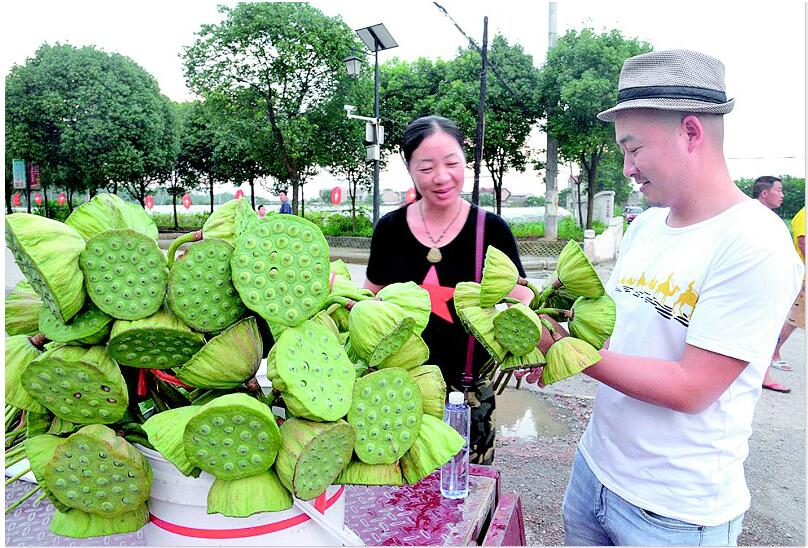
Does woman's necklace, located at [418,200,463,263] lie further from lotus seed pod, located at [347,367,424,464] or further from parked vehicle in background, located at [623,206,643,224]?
parked vehicle in background, located at [623,206,643,224]

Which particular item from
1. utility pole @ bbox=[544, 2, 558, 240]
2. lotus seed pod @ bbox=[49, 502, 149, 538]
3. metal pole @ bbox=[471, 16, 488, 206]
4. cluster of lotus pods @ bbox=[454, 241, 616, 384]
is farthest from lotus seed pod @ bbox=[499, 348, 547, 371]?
utility pole @ bbox=[544, 2, 558, 240]

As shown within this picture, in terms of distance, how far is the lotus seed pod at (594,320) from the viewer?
1009 mm

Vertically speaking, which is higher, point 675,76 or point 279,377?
point 675,76

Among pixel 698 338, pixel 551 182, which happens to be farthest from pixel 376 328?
pixel 551 182

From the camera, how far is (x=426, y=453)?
89cm

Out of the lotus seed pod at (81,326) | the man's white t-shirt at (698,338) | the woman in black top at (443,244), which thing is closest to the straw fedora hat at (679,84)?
the man's white t-shirt at (698,338)

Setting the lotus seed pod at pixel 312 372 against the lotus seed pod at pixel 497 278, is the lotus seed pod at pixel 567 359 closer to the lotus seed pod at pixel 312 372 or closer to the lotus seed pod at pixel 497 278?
the lotus seed pod at pixel 497 278

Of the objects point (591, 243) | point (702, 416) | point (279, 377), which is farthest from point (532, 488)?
point (591, 243)

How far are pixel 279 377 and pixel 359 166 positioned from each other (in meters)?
20.4

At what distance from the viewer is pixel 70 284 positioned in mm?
742

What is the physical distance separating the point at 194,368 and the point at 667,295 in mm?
951

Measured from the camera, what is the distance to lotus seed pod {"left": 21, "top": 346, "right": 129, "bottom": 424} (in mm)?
754

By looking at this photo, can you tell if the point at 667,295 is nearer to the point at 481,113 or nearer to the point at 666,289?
the point at 666,289

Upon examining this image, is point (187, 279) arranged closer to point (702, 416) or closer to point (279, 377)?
point (279, 377)
